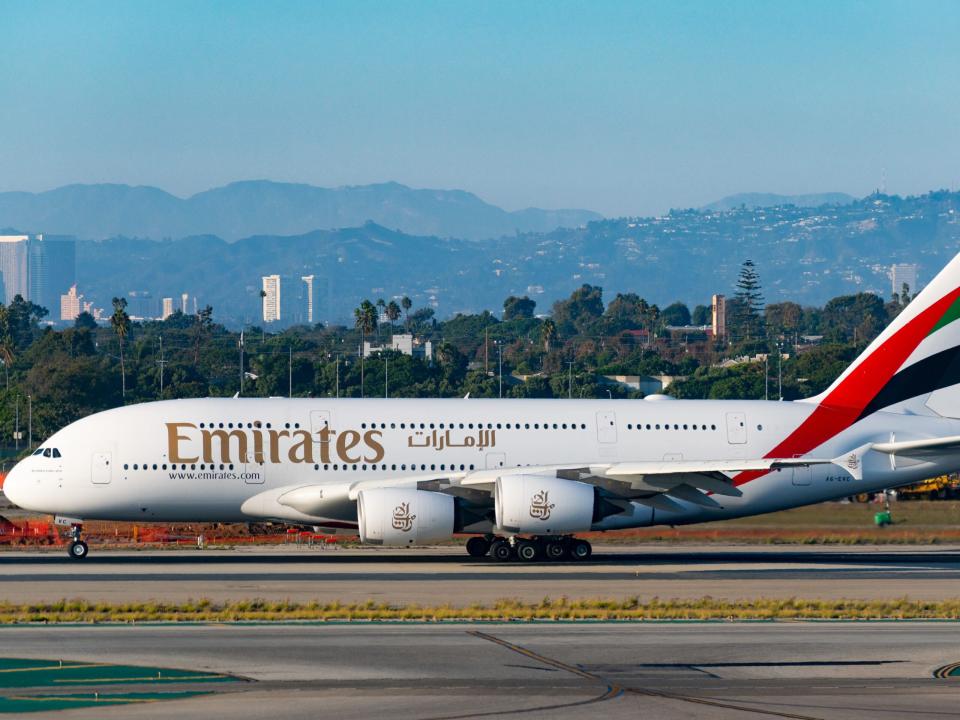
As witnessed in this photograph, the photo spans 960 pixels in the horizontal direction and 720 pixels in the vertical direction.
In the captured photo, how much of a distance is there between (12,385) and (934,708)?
130m

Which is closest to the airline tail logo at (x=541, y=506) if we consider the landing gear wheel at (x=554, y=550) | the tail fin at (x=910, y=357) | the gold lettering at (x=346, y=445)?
the landing gear wheel at (x=554, y=550)

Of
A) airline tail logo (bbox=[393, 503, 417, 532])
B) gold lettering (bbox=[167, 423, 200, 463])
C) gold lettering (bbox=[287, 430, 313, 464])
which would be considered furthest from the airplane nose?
airline tail logo (bbox=[393, 503, 417, 532])

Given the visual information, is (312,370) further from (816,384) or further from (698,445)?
(698,445)

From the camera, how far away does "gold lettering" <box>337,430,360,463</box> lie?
4012 cm

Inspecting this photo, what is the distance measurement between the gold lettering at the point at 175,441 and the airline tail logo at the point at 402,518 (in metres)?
5.81

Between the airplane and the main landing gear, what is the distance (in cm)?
4

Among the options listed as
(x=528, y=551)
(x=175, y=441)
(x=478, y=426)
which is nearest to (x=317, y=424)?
(x=175, y=441)

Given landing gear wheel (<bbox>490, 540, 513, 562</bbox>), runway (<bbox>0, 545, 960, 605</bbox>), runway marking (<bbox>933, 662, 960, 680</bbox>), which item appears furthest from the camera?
landing gear wheel (<bbox>490, 540, 513, 562</bbox>)

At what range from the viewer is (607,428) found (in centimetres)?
4147

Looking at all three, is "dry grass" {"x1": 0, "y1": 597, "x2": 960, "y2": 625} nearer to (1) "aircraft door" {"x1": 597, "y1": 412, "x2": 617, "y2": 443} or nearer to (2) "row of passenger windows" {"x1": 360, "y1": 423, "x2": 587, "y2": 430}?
(2) "row of passenger windows" {"x1": 360, "y1": 423, "x2": 587, "y2": 430}

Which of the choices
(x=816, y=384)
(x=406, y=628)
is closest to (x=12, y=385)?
(x=816, y=384)

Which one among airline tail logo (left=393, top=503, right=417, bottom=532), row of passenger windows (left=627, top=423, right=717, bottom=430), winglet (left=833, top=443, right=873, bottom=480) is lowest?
airline tail logo (left=393, top=503, right=417, bottom=532)

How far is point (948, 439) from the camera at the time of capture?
3972cm

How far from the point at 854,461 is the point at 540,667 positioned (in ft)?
69.9
